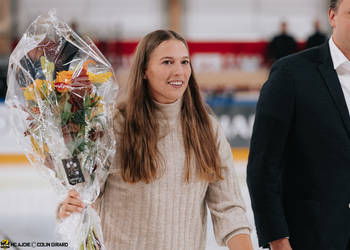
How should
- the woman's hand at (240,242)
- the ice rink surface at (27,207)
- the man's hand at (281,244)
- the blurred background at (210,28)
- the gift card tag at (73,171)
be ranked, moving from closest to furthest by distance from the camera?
the gift card tag at (73,171) → the man's hand at (281,244) → the woman's hand at (240,242) → the ice rink surface at (27,207) → the blurred background at (210,28)

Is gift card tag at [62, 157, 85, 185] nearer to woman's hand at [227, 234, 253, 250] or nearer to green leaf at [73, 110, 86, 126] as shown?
green leaf at [73, 110, 86, 126]

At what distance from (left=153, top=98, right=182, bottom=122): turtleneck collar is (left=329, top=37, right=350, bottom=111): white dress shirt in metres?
0.53

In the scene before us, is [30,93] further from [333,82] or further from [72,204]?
[333,82]

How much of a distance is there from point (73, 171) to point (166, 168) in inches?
12.8

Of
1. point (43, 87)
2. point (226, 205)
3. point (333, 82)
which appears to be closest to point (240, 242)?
point (226, 205)

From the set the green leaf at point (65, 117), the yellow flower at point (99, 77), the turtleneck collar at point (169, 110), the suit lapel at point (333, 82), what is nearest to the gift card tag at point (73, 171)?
the green leaf at point (65, 117)

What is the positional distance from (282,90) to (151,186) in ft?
1.69

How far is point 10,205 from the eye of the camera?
490 cm

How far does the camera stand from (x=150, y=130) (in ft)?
5.89

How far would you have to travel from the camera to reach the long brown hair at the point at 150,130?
1.74 m

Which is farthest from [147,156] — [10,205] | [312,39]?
[312,39]

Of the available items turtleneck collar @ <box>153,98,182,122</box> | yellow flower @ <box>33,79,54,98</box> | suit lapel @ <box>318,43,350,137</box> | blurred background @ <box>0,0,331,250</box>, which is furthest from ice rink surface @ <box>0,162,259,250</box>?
blurred background @ <box>0,0,331,250</box>

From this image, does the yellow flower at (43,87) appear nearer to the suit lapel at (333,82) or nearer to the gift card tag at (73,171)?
the gift card tag at (73,171)

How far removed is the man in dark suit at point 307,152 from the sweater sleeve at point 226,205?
0.40ft
